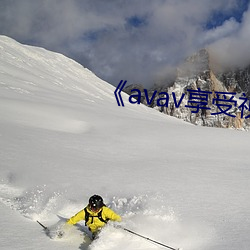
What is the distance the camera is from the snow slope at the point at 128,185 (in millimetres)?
4945

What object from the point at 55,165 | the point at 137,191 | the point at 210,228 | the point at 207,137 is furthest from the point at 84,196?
the point at 207,137

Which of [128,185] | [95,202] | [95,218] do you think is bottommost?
[95,218]

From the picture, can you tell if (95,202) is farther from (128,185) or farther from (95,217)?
(128,185)

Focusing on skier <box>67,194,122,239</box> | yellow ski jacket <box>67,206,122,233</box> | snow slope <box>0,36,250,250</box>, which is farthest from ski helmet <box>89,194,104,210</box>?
snow slope <box>0,36,250,250</box>

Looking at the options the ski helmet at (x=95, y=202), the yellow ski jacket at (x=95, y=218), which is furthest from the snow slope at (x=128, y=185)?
the ski helmet at (x=95, y=202)

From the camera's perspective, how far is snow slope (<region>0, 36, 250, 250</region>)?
4945 millimetres

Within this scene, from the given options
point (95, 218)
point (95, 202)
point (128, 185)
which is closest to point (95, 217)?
point (95, 218)

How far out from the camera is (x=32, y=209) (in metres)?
6.01

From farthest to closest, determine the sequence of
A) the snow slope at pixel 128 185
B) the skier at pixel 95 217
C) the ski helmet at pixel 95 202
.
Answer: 1. the skier at pixel 95 217
2. the ski helmet at pixel 95 202
3. the snow slope at pixel 128 185

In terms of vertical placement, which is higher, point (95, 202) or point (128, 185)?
point (128, 185)

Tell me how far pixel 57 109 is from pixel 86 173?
11093 mm

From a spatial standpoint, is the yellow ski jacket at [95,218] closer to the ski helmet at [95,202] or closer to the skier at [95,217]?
the skier at [95,217]

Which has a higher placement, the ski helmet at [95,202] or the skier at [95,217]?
the ski helmet at [95,202]

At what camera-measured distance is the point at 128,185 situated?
23.6 ft
